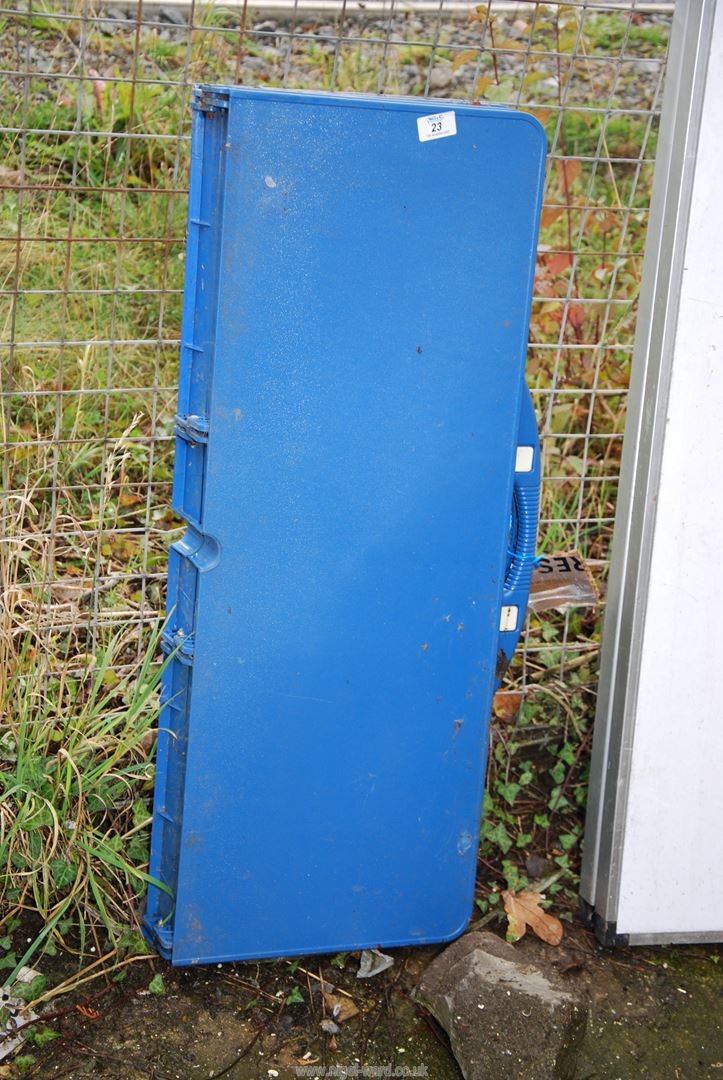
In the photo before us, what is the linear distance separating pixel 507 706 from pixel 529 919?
1.87 feet

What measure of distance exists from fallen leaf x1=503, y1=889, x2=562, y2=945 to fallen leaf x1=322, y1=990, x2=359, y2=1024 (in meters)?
0.43

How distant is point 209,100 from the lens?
206cm

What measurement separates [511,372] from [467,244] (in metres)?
0.26

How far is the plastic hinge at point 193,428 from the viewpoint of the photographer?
7.18ft

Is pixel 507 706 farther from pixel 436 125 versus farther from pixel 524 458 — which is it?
pixel 436 125

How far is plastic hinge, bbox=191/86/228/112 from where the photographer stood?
2039 millimetres

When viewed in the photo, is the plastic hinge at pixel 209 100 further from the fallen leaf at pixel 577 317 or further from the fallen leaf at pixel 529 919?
the fallen leaf at pixel 529 919

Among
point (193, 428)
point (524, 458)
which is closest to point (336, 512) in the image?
point (193, 428)

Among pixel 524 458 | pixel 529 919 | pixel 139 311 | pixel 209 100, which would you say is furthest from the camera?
pixel 139 311

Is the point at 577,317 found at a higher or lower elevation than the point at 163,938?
higher

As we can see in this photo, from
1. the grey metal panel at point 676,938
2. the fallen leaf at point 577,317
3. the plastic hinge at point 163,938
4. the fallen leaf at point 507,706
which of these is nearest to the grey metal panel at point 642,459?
the grey metal panel at point 676,938

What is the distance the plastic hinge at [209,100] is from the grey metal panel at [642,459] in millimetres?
1027

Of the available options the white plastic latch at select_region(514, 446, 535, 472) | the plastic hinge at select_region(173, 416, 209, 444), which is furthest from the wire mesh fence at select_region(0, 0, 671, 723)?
the white plastic latch at select_region(514, 446, 535, 472)

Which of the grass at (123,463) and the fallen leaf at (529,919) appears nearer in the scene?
the grass at (123,463)
